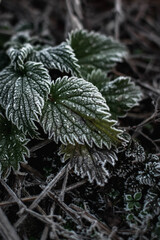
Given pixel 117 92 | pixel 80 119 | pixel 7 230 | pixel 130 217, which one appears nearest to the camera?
pixel 7 230

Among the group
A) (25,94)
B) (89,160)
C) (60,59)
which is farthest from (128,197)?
(60,59)

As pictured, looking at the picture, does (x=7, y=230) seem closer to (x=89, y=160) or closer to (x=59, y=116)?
(x=89, y=160)

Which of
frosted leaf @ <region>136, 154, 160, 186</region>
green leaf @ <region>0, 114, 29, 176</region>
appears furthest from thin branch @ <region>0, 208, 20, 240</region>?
frosted leaf @ <region>136, 154, 160, 186</region>

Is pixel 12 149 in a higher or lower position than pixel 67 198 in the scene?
higher

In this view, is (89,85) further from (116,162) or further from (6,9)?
(6,9)

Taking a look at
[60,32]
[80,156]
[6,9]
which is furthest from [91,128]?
[6,9]
